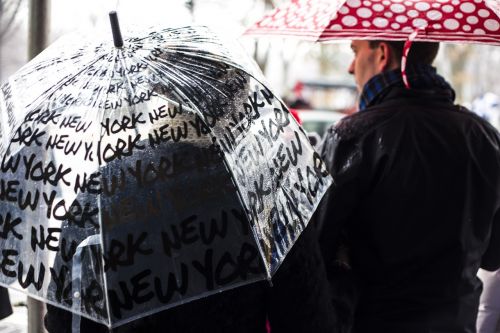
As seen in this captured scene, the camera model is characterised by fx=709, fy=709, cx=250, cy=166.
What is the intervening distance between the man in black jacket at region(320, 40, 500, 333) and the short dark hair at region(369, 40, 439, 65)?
71 mm

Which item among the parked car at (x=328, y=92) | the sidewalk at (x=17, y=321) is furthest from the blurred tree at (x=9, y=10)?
the parked car at (x=328, y=92)

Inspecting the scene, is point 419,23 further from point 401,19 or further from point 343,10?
point 343,10

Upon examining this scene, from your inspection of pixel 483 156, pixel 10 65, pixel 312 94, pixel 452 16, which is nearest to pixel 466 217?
pixel 483 156

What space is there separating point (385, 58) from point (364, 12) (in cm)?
20

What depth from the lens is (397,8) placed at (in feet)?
7.82

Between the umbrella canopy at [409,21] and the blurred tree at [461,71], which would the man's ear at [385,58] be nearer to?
the umbrella canopy at [409,21]

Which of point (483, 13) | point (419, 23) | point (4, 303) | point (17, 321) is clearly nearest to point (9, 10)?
point (17, 321)

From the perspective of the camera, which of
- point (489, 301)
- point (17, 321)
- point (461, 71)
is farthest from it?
point (461, 71)

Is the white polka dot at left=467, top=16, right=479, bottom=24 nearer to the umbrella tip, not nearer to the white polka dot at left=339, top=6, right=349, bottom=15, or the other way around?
the white polka dot at left=339, top=6, right=349, bottom=15

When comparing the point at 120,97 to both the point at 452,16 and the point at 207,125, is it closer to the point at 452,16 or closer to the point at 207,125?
the point at 207,125

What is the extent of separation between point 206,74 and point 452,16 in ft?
3.43

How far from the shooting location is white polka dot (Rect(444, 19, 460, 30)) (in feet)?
7.61

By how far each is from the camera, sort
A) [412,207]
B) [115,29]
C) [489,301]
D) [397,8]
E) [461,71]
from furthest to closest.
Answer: [461,71]
[489,301]
[397,8]
[412,207]
[115,29]

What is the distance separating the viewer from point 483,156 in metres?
2.38
